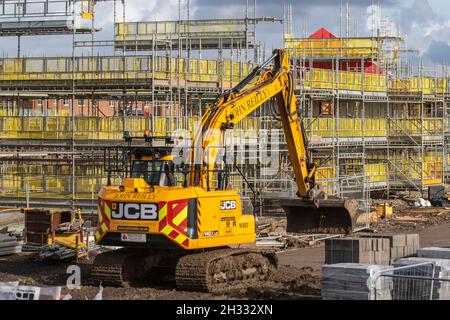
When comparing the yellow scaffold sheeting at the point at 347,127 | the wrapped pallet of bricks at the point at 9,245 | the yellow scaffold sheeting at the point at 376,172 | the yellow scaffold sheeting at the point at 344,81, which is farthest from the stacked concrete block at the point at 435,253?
the yellow scaffold sheeting at the point at 376,172

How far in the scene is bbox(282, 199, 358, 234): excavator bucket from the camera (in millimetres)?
23844

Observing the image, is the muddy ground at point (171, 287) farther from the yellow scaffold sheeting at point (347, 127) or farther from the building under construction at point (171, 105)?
the yellow scaffold sheeting at point (347, 127)

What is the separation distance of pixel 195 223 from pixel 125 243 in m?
1.52

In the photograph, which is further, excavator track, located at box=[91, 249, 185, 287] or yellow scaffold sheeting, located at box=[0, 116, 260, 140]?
yellow scaffold sheeting, located at box=[0, 116, 260, 140]

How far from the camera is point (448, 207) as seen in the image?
4038cm

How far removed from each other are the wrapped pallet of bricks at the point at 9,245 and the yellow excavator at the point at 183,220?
6431 mm

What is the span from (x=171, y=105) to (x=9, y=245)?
10.1 metres

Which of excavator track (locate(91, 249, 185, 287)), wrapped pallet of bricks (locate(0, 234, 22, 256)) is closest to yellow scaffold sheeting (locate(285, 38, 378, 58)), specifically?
wrapped pallet of bricks (locate(0, 234, 22, 256))

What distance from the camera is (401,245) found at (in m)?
21.8

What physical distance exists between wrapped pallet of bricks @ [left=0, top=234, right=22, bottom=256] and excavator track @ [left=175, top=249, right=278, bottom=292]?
327 inches

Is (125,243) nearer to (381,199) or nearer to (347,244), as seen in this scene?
(347,244)

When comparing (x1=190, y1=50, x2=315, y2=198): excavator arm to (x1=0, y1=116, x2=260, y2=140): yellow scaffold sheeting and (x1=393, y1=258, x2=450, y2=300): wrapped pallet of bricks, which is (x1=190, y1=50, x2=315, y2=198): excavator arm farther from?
(x1=0, y1=116, x2=260, y2=140): yellow scaffold sheeting

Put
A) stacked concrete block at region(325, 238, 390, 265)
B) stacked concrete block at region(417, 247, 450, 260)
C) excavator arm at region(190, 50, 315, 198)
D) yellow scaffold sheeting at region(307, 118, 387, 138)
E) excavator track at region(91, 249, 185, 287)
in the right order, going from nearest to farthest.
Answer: excavator track at region(91, 249, 185, 287)
stacked concrete block at region(417, 247, 450, 260)
excavator arm at region(190, 50, 315, 198)
stacked concrete block at region(325, 238, 390, 265)
yellow scaffold sheeting at region(307, 118, 387, 138)

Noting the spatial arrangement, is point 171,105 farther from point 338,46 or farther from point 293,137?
point 338,46
